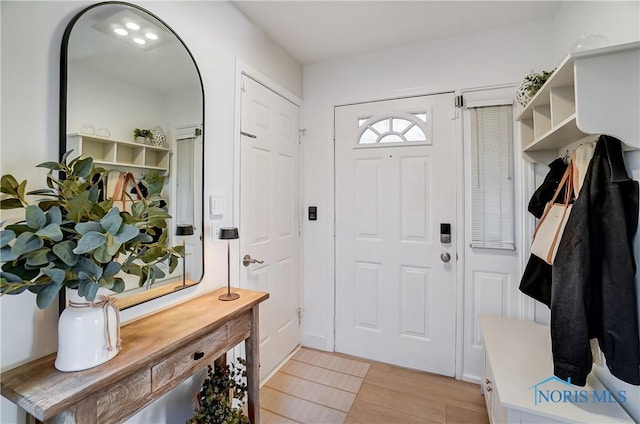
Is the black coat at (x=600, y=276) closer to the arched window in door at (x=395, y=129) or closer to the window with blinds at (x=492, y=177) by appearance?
the window with blinds at (x=492, y=177)

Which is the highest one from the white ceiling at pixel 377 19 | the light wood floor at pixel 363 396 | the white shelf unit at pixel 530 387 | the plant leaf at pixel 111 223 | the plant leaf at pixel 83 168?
the white ceiling at pixel 377 19

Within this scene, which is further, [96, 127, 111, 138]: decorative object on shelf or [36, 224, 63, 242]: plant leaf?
[96, 127, 111, 138]: decorative object on shelf

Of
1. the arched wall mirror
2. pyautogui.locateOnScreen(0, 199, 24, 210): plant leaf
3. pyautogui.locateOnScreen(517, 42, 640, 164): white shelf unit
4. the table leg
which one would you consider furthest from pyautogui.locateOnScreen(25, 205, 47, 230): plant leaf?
pyautogui.locateOnScreen(517, 42, 640, 164): white shelf unit

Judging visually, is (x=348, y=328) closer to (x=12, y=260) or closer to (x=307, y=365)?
(x=307, y=365)

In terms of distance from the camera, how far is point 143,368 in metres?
0.98

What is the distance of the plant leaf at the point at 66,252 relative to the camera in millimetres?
778

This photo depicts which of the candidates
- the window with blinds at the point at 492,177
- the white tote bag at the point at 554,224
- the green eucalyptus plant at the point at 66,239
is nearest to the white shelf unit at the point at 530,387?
the white tote bag at the point at 554,224

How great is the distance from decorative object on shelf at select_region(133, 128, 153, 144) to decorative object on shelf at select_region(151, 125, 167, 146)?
2 centimetres

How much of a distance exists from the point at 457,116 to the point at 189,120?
183 centimetres

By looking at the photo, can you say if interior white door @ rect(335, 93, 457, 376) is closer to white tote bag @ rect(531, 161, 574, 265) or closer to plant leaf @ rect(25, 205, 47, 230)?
white tote bag @ rect(531, 161, 574, 265)

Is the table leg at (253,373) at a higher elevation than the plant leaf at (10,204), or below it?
below

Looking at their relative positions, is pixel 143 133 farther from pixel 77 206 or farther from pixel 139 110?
→ pixel 77 206

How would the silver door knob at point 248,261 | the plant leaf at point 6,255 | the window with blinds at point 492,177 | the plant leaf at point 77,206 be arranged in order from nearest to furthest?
1. the plant leaf at point 6,255
2. the plant leaf at point 77,206
3. the silver door knob at point 248,261
4. the window with blinds at point 492,177

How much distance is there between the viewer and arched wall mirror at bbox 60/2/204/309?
1042 mm
